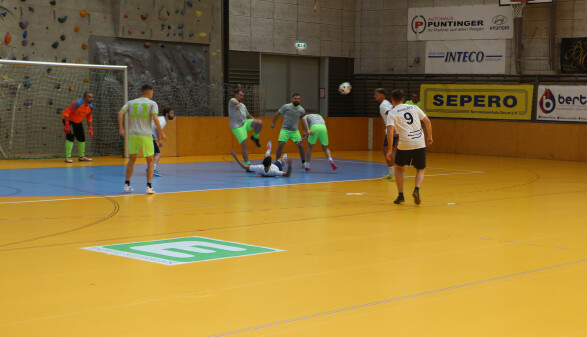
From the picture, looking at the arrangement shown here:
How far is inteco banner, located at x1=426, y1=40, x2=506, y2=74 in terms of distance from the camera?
26609 millimetres

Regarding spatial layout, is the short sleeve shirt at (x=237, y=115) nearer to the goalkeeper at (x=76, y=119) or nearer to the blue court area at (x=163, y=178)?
the blue court area at (x=163, y=178)

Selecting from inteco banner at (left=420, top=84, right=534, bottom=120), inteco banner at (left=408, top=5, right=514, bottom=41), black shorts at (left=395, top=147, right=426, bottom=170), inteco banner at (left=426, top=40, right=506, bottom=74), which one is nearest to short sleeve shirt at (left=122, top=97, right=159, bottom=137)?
black shorts at (left=395, top=147, right=426, bottom=170)

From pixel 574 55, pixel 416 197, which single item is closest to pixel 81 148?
pixel 416 197

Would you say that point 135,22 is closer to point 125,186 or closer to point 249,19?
point 249,19

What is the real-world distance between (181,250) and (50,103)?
15.2 m

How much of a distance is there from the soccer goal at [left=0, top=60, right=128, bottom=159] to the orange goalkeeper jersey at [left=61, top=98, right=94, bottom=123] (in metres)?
1.04

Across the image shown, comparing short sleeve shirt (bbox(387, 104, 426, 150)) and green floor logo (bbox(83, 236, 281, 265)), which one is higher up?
short sleeve shirt (bbox(387, 104, 426, 150))

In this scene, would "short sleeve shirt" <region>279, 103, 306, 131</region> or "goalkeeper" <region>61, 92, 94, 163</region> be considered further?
"goalkeeper" <region>61, 92, 94, 163</region>

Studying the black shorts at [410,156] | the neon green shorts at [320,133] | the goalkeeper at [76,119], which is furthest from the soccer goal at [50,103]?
the black shorts at [410,156]

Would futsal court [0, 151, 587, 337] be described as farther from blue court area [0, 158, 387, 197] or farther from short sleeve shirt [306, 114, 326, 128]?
short sleeve shirt [306, 114, 326, 128]

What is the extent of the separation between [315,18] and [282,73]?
242 cm

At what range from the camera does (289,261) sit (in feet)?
25.0

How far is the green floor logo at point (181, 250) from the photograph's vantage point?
775cm

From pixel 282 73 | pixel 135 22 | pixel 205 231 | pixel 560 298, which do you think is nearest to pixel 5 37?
pixel 135 22
